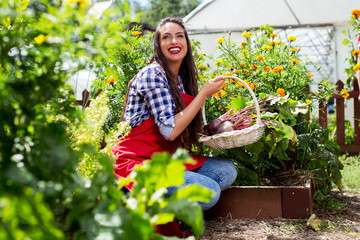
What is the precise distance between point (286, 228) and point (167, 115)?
0.87 m

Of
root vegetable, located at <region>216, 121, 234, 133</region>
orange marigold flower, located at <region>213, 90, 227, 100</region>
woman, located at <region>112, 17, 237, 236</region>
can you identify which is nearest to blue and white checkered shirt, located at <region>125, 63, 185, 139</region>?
woman, located at <region>112, 17, 237, 236</region>

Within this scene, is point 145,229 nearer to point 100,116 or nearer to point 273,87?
point 100,116

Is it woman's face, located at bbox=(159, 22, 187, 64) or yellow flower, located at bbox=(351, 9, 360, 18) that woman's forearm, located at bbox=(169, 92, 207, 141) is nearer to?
woman's face, located at bbox=(159, 22, 187, 64)

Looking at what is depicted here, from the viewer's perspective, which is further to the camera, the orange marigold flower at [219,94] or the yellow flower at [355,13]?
the yellow flower at [355,13]

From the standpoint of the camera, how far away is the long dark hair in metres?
2.00

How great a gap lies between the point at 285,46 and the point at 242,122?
2.96 ft

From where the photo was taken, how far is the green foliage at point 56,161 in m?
0.61

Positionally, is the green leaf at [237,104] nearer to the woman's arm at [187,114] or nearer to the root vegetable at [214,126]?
the root vegetable at [214,126]

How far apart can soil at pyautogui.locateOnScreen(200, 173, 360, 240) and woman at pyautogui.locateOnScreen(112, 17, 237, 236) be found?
0.22 metres

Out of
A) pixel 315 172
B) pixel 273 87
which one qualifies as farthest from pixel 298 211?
pixel 273 87

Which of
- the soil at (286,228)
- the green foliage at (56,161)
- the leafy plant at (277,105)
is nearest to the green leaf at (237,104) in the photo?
the leafy plant at (277,105)

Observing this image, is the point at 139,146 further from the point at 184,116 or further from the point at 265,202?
the point at 265,202

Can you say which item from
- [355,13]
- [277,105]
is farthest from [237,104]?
[355,13]

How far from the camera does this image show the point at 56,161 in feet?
2.14
